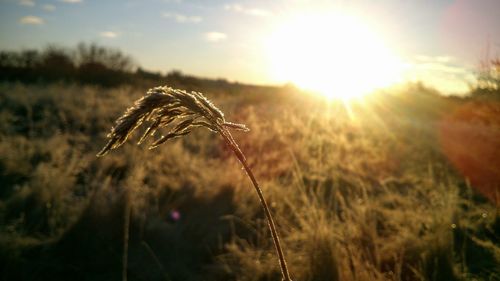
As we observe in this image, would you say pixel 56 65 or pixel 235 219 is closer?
pixel 235 219

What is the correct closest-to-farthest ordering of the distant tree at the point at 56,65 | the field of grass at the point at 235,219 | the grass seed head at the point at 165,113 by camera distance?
1. the grass seed head at the point at 165,113
2. the field of grass at the point at 235,219
3. the distant tree at the point at 56,65

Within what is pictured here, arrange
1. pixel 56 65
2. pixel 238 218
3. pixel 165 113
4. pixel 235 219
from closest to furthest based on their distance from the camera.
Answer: pixel 165 113 → pixel 238 218 → pixel 235 219 → pixel 56 65

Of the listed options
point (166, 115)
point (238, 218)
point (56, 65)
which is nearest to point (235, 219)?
point (238, 218)

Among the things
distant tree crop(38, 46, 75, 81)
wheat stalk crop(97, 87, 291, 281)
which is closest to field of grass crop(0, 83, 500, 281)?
wheat stalk crop(97, 87, 291, 281)

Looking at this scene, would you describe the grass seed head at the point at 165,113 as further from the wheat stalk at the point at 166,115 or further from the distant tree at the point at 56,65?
the distant tree at the point at 56,65

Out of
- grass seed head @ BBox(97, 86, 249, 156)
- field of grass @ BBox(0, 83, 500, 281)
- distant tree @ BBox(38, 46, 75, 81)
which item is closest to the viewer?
grass seed head @ BBox(97, 86, 249, 156)

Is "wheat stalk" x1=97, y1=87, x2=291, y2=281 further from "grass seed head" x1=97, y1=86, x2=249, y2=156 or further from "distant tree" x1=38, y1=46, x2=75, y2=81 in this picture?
"distant tree" x1=38, y1=46, x2=75, y2=81

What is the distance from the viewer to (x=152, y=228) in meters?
4.32

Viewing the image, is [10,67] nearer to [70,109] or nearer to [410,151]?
[70,109]

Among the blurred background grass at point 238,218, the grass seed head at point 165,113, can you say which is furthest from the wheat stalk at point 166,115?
the blurred background grass at point 238,218

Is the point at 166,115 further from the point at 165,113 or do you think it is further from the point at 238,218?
the point at 238,218

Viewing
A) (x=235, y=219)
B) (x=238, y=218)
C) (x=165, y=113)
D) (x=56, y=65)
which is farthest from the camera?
(x=56, y=65)

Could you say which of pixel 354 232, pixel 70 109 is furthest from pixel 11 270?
pixel 70 109

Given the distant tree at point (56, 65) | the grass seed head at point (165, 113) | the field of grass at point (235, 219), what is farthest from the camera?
the distant tree at point (56, 65)
